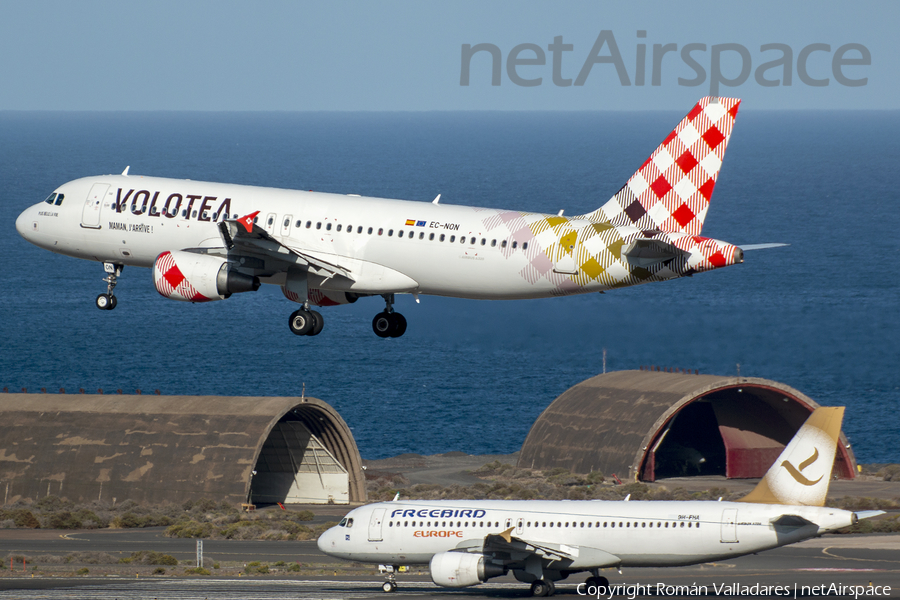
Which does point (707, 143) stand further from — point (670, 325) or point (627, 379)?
point (627, 379)

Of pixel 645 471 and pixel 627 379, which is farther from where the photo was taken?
pixel 627 379

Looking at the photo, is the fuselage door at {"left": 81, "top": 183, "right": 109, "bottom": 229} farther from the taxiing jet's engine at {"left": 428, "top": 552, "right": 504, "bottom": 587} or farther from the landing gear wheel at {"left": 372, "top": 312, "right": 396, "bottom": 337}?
the taxiing jet's engine at {"left": 428, "top": 552, "right": 504, "bottom": 587}

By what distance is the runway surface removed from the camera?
64250 millimetres

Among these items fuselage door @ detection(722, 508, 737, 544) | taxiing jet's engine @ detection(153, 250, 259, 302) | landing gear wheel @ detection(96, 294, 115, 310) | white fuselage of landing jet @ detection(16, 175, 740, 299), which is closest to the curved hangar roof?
fuselage door @ detection(722, 508, 737, 544)

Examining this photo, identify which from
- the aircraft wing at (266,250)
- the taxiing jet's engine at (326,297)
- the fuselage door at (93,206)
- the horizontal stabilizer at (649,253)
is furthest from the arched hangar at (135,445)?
the horizontal stabilizer at (649,253)

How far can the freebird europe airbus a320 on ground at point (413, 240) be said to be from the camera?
168 feet

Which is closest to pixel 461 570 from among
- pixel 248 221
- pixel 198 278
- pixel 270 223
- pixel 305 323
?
pixel 305 323

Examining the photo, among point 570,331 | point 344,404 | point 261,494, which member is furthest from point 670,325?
point 344,404

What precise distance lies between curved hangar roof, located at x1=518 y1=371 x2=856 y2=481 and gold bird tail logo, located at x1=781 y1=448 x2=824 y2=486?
5211cm

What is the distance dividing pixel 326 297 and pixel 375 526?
13.6 m

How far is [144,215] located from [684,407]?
6976 centimetres

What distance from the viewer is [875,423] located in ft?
538

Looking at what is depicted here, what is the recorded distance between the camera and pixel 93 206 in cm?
5919

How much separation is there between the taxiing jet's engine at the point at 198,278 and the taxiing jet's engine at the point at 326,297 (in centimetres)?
272
